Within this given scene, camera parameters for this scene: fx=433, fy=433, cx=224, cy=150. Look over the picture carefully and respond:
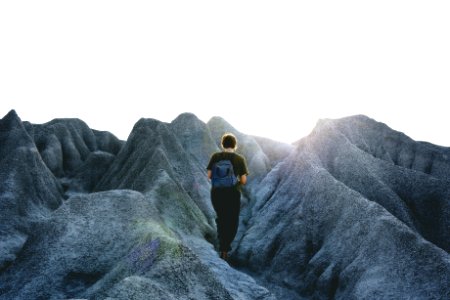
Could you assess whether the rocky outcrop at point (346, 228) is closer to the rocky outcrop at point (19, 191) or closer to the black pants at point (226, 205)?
the black pants at point (226, 205)

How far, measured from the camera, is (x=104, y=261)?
1535 cm

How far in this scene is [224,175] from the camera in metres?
12.4

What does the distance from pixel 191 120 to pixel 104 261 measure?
29676 mm

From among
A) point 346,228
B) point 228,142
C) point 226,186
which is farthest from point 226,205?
point 346,228

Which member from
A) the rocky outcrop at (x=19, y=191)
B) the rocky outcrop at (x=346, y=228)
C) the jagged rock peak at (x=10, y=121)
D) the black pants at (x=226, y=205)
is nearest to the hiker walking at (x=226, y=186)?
the black pants at (x=226, y=205)

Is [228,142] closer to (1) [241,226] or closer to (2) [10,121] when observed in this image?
(1) [241,226]

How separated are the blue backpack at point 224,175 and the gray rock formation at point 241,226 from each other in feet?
8.78

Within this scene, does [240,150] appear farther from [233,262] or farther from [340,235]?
[340,235]

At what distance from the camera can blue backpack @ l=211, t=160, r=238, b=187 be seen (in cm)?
1238

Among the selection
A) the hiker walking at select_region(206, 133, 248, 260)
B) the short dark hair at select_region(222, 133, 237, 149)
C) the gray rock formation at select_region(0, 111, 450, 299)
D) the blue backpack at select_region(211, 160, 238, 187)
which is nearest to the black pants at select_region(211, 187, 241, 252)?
the hiker walking at select_region(206, 133, 248, 260)

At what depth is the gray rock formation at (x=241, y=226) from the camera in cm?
1433

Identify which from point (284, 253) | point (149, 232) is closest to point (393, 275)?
point (284, 253)

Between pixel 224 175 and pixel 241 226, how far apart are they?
1617 centimetres

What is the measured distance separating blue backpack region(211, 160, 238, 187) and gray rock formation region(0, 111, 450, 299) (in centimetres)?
268
